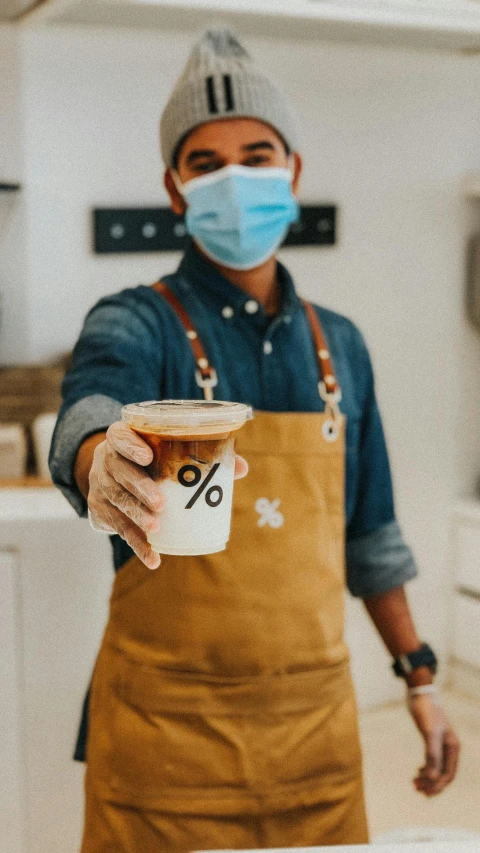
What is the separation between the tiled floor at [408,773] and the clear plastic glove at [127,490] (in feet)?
5.69

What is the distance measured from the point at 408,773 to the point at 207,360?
5.86 feet

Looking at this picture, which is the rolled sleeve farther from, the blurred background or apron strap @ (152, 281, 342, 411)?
the blurred background

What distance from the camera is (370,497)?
148cm

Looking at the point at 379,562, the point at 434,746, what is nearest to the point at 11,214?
the point at 379,562

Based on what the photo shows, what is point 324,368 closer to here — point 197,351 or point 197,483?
point 197,351

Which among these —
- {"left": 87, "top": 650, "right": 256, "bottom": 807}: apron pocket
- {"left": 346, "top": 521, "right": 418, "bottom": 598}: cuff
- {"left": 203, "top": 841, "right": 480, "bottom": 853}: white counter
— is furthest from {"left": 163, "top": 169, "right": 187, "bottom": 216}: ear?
{"left": 203, "top": 841, "right": 480, "bottom": 853}: white counter

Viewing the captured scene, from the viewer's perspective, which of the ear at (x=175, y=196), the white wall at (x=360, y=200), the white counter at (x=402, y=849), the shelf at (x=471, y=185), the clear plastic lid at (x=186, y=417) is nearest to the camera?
the clear plastic lid at (x=186, y=417)

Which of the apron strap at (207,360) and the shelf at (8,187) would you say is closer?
the apron strap at (207,360)

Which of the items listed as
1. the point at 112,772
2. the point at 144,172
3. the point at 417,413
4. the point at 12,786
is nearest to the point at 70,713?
the point at 12,786

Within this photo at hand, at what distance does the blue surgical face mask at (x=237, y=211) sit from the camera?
142 cm

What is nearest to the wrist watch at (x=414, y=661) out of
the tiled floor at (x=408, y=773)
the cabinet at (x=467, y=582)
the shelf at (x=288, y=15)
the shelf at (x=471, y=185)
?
the tiled floor at (x=408, y=773)

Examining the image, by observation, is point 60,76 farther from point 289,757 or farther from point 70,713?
point 289,757

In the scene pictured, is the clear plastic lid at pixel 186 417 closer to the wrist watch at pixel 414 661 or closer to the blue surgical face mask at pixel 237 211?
the blue surgical face mask at pixel 237 211

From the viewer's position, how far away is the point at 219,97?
138 cm
